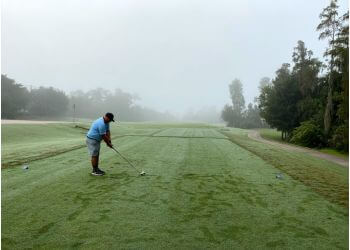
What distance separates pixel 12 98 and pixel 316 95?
64882 millimetres

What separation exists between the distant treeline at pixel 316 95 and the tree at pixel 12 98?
54.9 metres

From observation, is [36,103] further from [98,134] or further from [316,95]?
[98,134]

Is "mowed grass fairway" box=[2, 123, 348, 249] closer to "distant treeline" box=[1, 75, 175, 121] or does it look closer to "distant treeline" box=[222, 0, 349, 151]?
"distant treeline" box=[222, 0, 349, 151]

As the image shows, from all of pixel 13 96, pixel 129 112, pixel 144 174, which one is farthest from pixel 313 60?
pixel 129 112

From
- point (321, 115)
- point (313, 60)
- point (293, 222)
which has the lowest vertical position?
point (293, 222)

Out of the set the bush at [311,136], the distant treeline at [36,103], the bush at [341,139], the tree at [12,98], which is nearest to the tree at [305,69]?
the bush at [311,136]

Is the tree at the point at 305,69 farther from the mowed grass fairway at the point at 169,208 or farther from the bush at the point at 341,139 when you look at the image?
the mowed grass fairway at the point at 169,208

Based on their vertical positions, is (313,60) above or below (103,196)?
above

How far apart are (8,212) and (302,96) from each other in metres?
47.6

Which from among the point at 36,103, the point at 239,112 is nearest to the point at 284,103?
the point at 239,112

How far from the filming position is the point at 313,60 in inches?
1842

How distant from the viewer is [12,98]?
78.8 meters

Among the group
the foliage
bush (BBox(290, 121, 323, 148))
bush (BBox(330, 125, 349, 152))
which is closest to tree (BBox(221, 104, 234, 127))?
the foliage

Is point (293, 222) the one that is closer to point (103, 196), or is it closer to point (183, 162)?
point (103, 196)
